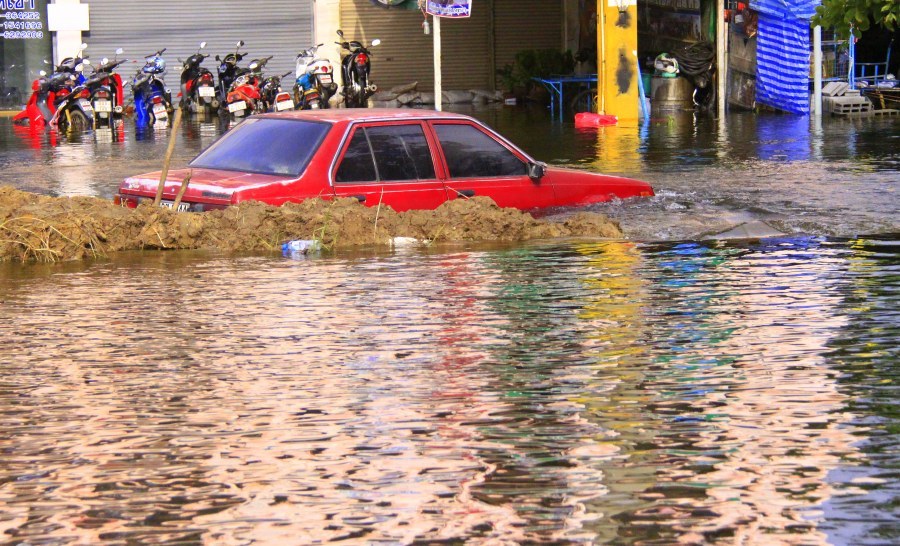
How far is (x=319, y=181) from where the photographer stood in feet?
33.1

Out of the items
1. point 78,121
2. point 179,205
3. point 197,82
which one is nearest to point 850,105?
point 197,82

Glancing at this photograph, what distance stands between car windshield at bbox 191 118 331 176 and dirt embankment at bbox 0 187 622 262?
377 millimetres

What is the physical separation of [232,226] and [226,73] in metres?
21.6

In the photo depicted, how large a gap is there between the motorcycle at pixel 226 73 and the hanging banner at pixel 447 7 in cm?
713

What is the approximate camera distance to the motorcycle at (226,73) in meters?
30.7

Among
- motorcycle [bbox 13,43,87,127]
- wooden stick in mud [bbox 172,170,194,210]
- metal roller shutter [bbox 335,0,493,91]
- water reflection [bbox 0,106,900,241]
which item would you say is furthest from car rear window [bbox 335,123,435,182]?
metal roller shutter [bbox 335,0,493,91]

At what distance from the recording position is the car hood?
32.4 feet

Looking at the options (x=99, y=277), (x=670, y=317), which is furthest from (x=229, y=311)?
(x=670, y=317)

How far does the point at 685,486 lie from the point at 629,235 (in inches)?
264

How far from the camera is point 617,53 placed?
26.1 metres

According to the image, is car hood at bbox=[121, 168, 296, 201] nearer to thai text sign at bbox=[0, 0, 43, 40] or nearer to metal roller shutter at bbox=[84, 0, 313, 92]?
metal roller shutter at bbox=[84, 0, 313, 92]

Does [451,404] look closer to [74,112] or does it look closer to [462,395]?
[462,395]

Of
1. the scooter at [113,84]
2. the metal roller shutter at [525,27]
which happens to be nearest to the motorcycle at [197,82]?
the scooter at [113,84]

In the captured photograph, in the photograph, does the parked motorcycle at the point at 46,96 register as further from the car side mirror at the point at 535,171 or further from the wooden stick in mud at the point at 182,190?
the wooden stick in mud at the point at 182,190
